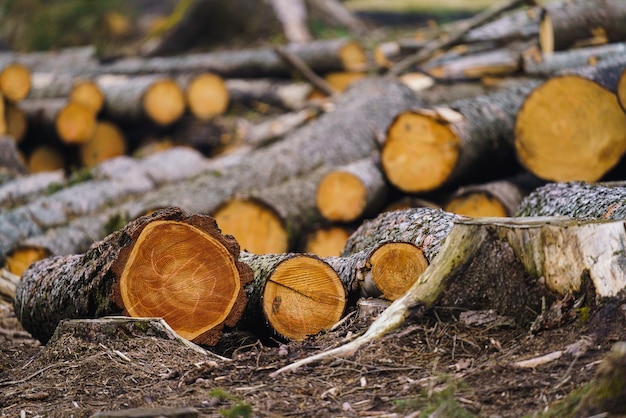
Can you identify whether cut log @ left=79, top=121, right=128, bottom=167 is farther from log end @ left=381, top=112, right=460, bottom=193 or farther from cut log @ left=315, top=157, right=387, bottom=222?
log end @ left=381, top=112, right=460, bottom=193

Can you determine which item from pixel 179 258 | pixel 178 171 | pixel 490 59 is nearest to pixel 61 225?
pixel 178 171

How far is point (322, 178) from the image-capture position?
7.98 metres

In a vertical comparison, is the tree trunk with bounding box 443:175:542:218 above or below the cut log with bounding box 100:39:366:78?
below

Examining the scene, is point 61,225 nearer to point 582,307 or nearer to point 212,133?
point 212,133

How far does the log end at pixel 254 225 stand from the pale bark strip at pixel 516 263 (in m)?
3.63

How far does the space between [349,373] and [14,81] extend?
10190 mm

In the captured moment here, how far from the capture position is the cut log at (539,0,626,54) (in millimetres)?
9867

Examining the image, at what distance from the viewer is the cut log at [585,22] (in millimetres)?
9867

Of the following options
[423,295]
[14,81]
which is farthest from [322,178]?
[14,81]

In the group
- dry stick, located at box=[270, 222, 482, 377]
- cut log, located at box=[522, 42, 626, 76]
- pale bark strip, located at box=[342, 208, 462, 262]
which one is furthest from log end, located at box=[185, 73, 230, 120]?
dry stick, located at box=[270, 222, 482, 377]

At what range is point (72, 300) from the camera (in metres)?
4.70

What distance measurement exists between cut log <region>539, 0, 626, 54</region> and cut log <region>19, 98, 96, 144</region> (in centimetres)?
610

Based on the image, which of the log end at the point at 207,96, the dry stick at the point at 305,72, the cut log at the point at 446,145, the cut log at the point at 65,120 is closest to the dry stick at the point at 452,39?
the dry stick at the point at 305,72

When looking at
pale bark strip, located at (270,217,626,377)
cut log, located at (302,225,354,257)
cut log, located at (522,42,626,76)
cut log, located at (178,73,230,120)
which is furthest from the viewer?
cut log, located at (178,73,230,120)
